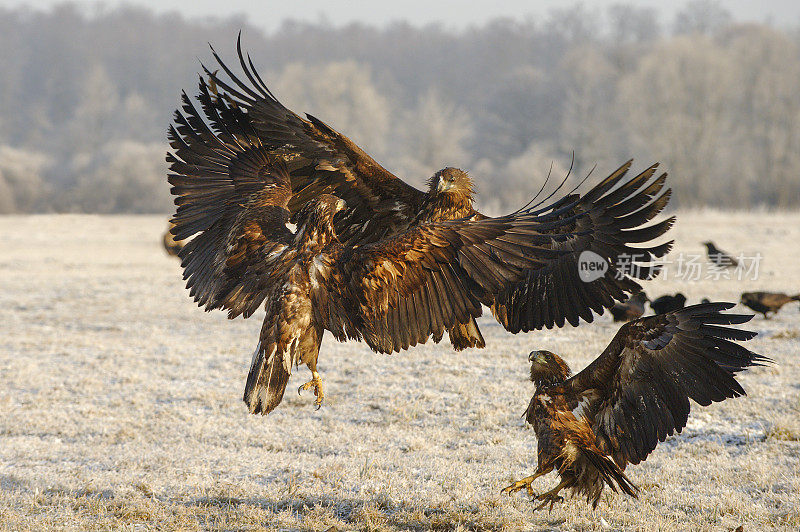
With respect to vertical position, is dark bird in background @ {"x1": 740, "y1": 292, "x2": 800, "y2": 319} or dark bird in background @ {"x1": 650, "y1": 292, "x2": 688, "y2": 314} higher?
dark bird in background @ {"x1": 740, "y1": 292, "x2": 800, "y2": 319}

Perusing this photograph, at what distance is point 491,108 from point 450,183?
2424 inches

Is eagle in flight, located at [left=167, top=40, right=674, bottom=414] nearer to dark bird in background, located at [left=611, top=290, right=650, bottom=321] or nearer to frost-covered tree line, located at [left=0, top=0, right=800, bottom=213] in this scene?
dark bird in background, located at [left=611, top=290, right=650, bottom=321]

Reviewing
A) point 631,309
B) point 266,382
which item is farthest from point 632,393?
point 631,309

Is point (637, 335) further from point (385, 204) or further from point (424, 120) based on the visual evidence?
point (424, 120)

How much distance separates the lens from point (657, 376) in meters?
4.11

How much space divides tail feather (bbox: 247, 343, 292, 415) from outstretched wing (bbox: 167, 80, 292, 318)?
38 cm

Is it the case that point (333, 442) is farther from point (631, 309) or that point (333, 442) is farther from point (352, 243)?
point (631, 309)

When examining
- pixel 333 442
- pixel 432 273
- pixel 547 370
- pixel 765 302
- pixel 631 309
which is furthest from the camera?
pixel 765 302

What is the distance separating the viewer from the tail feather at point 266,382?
4.00 metres

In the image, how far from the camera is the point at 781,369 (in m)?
8.08

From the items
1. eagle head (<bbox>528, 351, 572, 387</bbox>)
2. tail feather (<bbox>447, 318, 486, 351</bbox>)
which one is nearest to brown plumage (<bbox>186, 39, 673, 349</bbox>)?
tail feather (<bbox>447, 318, 486, 351</bbox>)

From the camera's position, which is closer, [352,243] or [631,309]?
[352,243]

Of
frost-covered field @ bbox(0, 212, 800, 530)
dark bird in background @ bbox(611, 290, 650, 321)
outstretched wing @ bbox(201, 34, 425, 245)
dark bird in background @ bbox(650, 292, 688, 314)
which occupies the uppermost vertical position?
outstretched wing @ bbox(201, 34, 425, 245)

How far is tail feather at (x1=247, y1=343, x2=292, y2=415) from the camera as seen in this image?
3996mm
